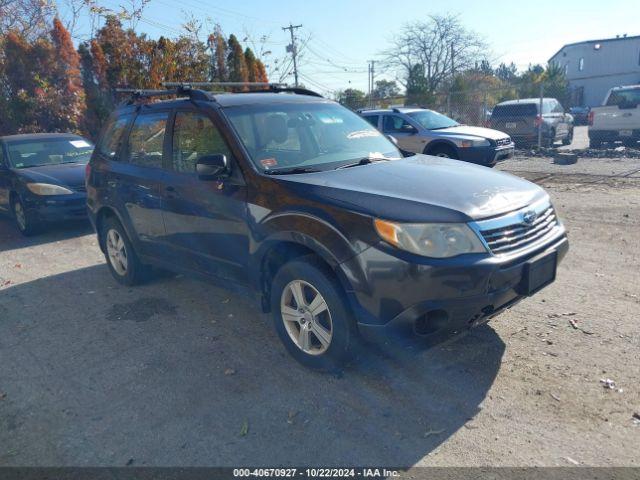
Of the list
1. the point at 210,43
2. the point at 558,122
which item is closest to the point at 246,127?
the point at 210,43

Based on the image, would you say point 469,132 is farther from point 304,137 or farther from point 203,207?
point 203,207

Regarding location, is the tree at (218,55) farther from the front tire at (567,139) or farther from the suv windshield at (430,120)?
the front tire at (567,139)

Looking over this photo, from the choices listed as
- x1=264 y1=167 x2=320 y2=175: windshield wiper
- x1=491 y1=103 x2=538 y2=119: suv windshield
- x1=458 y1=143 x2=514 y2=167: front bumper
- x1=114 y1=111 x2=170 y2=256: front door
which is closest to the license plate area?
x1=264 y1=167 x2=320 y2=175: windshield wiper

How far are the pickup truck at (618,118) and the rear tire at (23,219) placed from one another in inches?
590

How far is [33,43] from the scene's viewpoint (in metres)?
15.6

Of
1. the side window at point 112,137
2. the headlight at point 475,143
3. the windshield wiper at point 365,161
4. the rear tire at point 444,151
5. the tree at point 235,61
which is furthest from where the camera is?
the tree at point 235,61

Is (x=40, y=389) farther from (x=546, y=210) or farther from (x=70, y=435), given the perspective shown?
(x=546, y=210)

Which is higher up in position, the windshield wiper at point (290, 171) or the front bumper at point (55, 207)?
the windshield wiper at point (290, 171)

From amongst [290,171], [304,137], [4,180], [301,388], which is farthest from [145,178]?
[4,180]

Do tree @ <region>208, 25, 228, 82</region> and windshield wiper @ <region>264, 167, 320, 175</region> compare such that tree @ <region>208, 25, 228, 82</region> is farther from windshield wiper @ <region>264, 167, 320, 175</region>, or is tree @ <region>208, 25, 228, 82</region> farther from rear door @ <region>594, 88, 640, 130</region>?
windshield wiper @ <region>264, 167, 320, 175</region>

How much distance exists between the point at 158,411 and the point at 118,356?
96 cm

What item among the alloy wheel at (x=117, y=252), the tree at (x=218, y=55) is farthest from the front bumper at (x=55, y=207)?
the tree at (x=218, y=55)

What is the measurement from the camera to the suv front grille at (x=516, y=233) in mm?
3025

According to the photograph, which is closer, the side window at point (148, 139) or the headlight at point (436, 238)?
the headlight at point (436, 238)
